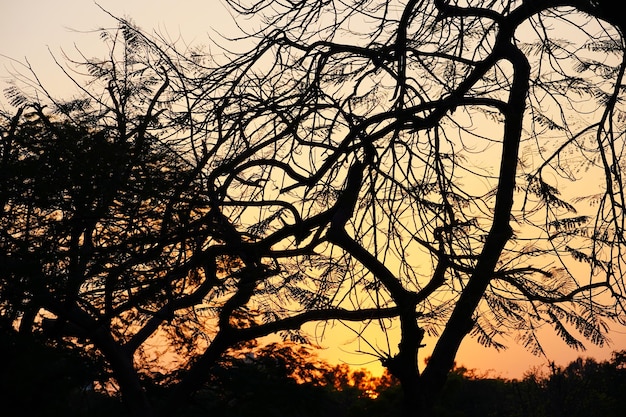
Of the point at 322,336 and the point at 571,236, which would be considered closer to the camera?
the point at 571,236

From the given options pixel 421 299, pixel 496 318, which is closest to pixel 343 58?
pixel 421 299

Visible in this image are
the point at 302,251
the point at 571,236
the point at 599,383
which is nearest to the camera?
the point at 571,236

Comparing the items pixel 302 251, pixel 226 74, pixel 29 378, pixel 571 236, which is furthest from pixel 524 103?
pixel 29 378

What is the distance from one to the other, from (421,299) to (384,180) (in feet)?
3.18

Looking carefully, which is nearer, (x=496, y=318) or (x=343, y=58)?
(x=343, y=58)

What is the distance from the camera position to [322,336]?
281 inches

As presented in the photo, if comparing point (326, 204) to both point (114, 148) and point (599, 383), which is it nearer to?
point (114, 148)

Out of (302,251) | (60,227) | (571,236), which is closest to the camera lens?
(571,236)

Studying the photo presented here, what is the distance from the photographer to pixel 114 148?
8.20 meters

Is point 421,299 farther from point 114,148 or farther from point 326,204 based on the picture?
point 114,148

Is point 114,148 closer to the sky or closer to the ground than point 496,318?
closer to the sky

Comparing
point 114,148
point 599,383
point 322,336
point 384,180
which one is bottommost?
point 322,336

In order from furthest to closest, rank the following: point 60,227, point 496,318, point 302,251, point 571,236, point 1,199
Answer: point 1,199
point 302,251
point 60,227
point 496,318
point 571,236

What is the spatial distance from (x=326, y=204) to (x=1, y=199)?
13.4 feet
